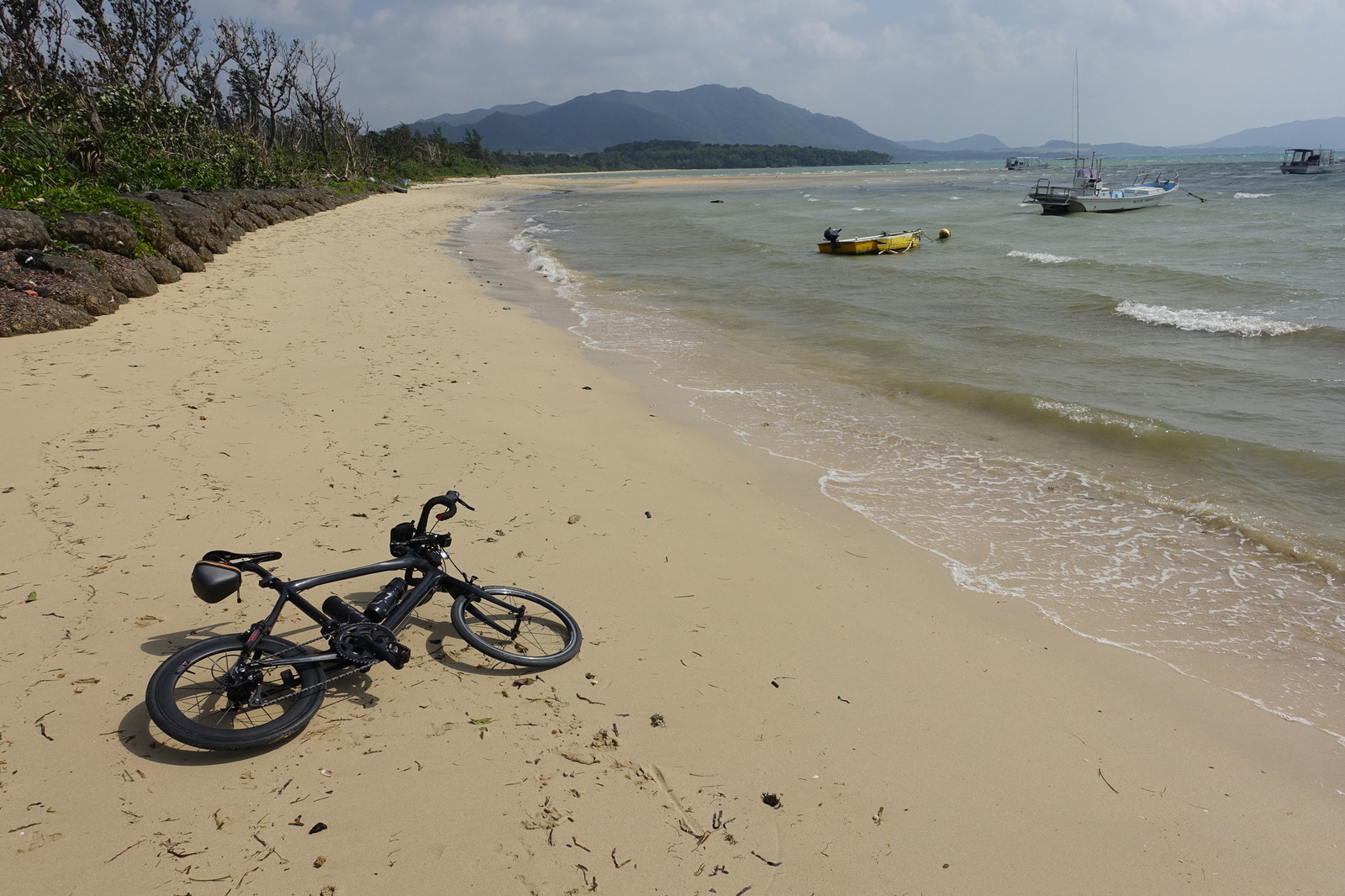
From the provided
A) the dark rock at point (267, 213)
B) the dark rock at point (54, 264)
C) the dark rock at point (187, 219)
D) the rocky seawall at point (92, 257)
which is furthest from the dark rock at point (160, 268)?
the dark rock at point (267, 213)

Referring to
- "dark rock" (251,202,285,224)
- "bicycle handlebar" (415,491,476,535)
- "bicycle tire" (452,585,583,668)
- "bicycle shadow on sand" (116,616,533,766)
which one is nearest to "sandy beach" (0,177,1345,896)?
"bicycle shadow on sand" (116,616,533,766)

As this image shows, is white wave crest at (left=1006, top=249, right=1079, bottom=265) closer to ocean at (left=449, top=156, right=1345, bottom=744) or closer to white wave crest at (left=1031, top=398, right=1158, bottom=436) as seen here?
ocean at (left=449, top=156, right=1345, bottom=744)

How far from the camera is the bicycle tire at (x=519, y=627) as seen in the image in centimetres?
379

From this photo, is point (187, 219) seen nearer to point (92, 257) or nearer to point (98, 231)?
point (98, 231)

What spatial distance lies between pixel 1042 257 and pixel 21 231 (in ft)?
73.3

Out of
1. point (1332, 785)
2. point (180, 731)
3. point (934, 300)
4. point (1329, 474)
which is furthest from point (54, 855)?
point (934, 300)

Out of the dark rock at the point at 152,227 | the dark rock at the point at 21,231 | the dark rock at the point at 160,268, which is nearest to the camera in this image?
the dark rock at the point at 21,231

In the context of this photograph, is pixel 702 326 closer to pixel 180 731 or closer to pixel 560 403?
pixel 560 403

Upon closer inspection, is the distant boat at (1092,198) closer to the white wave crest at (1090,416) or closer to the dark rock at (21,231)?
the white wave crest at (1090,416)

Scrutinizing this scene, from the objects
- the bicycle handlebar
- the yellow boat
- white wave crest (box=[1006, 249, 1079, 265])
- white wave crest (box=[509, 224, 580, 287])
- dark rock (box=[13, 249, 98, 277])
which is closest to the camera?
the bicycle handlebar

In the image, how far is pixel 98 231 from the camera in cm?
1158

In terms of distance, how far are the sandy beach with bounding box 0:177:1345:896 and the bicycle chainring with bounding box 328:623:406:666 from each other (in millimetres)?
240

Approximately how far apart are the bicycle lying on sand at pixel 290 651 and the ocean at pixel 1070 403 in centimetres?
327

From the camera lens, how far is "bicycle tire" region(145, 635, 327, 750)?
2.95 meters
